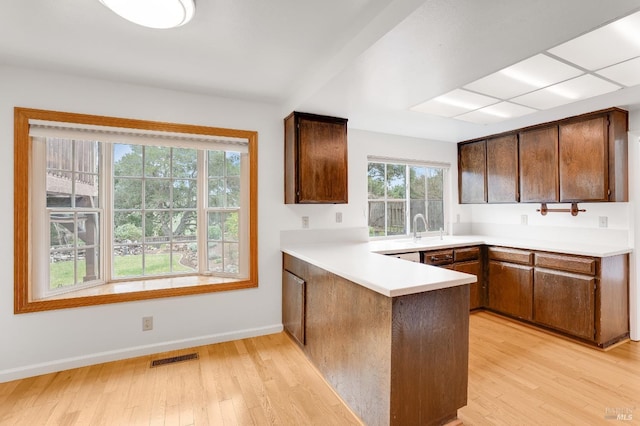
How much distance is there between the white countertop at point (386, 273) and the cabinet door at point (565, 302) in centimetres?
184

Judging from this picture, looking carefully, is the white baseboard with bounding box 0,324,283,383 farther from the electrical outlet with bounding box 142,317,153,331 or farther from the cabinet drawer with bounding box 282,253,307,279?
the cabinet drawer with bounding box 282,253,307,279

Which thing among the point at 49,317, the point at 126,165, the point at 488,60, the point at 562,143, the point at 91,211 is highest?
A: the point at 488,60

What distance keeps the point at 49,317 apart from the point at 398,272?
2619 millimetres

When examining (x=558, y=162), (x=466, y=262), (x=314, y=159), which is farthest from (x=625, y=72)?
(x=314, y=159)

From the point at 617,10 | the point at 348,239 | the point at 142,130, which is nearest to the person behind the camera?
the point at 617,10

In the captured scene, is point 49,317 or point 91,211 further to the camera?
point 91,211

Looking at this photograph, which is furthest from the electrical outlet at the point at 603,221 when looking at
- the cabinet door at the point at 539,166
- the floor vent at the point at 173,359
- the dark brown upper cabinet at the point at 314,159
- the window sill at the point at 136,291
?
the floor vent at the point at 173,359

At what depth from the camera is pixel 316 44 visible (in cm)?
190

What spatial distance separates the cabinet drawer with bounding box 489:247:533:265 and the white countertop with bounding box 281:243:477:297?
1.87 m

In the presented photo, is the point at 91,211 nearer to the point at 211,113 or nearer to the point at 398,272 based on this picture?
the point at 211,113

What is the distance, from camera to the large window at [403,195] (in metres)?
3.76

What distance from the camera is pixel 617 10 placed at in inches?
51.4

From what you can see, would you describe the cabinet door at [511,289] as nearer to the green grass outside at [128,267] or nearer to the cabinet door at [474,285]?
the cabinet door at [474,285]

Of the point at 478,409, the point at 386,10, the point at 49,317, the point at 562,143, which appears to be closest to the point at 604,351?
the point at 478,409
